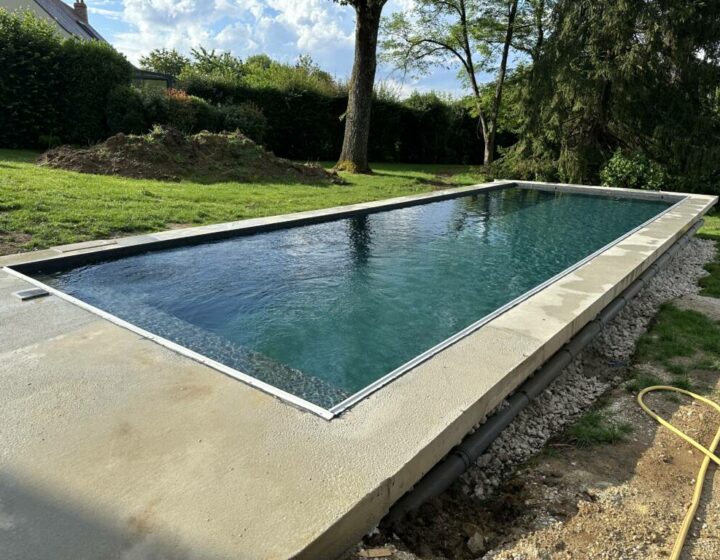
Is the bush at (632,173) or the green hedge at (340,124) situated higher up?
the green hedge at (340,124)

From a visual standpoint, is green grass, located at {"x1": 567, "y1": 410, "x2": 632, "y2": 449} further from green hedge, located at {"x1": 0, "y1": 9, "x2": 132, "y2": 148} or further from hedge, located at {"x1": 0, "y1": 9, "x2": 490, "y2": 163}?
green hedge, located at {"x1": 0, "y1": 9, "x2": 132, "y2": 148}

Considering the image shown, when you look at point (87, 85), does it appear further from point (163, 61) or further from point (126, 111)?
point (163, 61)

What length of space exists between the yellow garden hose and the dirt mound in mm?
9105

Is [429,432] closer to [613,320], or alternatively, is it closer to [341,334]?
[341,334]

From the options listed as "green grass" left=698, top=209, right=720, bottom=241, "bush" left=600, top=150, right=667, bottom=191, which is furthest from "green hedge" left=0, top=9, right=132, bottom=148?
"green grass" left=698, top=209, right=720, bottom=241

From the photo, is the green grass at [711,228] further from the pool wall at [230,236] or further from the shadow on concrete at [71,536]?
the shadow on concrete at [71,536]

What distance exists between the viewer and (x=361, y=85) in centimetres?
1308

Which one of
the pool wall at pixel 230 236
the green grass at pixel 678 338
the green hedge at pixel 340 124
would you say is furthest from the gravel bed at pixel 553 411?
the green hedge at pixel 340 124

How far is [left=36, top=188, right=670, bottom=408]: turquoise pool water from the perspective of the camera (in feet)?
10.9

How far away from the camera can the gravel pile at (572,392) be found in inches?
96.0

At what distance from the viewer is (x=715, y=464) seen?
7.82 feet

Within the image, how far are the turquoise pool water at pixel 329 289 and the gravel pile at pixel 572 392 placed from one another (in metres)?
0.83

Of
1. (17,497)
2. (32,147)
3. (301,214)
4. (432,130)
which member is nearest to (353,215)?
(301,214)

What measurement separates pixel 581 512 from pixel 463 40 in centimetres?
1762
